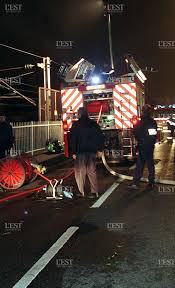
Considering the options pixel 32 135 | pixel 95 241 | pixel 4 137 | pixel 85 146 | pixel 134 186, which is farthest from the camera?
pixel 32 135

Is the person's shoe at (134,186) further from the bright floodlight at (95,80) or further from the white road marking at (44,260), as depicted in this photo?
the bright floodlight at (95,80)

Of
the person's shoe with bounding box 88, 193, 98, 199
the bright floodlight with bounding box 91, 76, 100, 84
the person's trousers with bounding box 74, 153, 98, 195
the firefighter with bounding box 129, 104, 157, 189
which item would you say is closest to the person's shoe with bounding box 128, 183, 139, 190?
the firefighter with bounding box 129, 104, 157, 189

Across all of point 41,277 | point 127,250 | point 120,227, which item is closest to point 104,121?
point 120,227

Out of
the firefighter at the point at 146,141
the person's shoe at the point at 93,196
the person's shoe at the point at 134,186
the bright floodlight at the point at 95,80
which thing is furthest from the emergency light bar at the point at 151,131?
the bright floodlight at the point at 95,80

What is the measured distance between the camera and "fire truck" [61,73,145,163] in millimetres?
12805

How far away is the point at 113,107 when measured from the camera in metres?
13.2

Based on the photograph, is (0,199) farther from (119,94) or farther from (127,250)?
(119,94)

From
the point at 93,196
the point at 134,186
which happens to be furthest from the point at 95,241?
the point at 134,186

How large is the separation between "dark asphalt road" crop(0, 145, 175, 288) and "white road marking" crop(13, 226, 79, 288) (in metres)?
0.05

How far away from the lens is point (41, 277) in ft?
14.0

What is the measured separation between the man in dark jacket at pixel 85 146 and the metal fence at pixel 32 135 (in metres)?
5.98

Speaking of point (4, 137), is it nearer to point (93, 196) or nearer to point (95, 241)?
point (93, 196)

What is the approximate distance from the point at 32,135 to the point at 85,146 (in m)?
8.38

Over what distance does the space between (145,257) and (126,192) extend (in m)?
3.96
